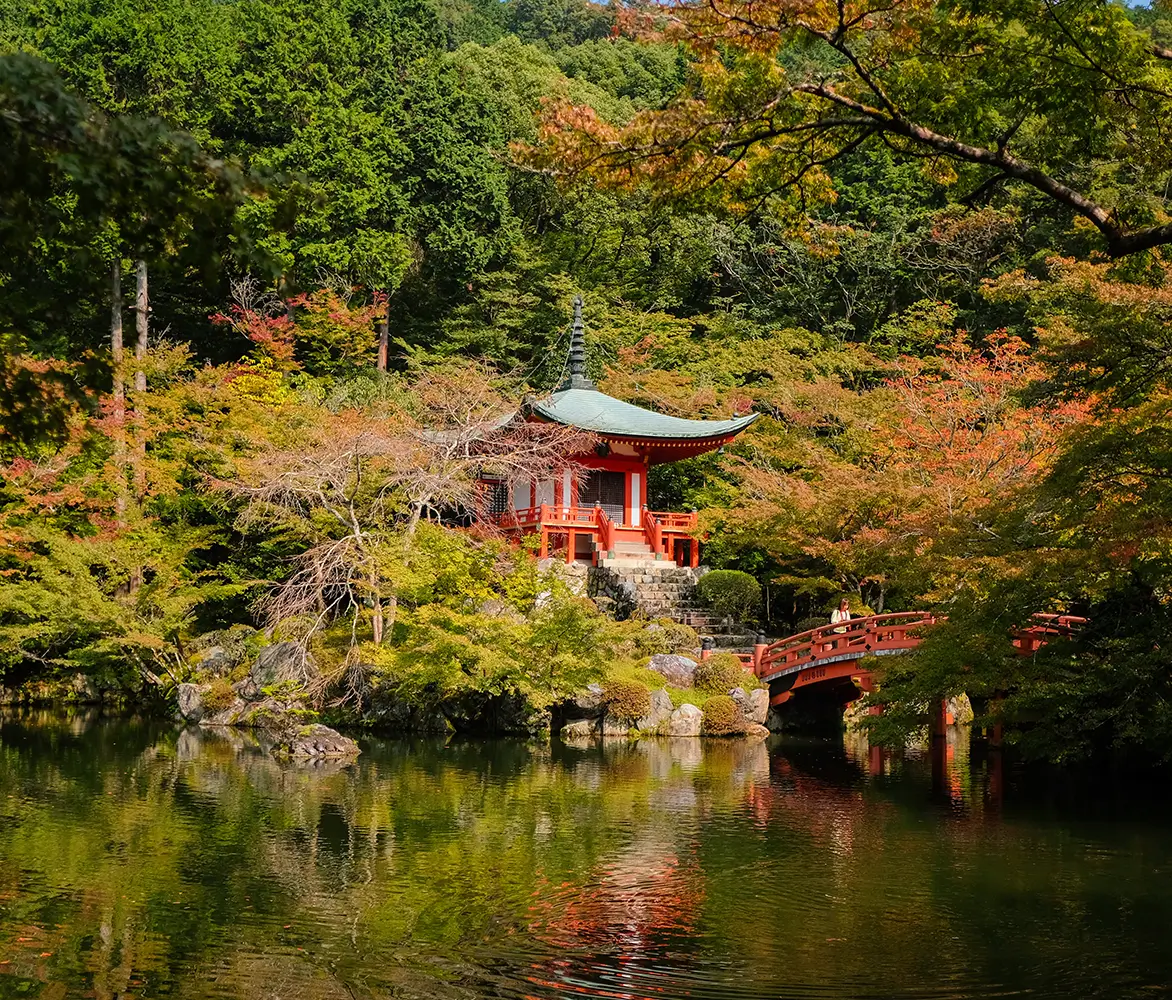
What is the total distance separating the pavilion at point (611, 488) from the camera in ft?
80.2

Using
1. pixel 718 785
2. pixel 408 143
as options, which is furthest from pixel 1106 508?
pixel 408 143

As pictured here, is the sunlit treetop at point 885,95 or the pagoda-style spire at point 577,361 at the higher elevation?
the pagoda-style spire at point 577,361

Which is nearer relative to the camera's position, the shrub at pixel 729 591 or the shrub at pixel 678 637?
the shrub at pixel 678 637

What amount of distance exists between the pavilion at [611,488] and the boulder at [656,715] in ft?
18.1

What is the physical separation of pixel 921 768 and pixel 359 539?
29.4ft

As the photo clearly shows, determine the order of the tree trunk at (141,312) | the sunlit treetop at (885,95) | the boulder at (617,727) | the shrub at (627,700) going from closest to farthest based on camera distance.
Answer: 1. the sunlit treetop at (885,95)
2. the shrub at (627,700)
3. the boulder at (617,727)
4. the tree trunk at (141,312)

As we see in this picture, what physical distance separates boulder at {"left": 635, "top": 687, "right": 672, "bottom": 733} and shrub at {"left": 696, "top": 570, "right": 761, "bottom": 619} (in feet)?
14.0

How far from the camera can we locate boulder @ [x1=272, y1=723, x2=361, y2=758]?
1614cm

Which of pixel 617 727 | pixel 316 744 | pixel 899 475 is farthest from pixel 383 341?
pixel 316 744

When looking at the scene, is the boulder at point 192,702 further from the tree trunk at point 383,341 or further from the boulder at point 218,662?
the tree trunk at point 383,341

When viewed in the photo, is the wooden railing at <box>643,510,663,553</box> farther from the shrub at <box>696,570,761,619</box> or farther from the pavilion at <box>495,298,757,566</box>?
the shrub at <box>696,570,761,619</box>

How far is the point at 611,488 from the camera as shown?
25891 millimetres

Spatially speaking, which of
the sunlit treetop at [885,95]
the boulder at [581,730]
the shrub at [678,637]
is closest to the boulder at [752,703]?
the shrub at [678,637]

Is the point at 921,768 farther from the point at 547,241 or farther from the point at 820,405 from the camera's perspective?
the point at 547,241
